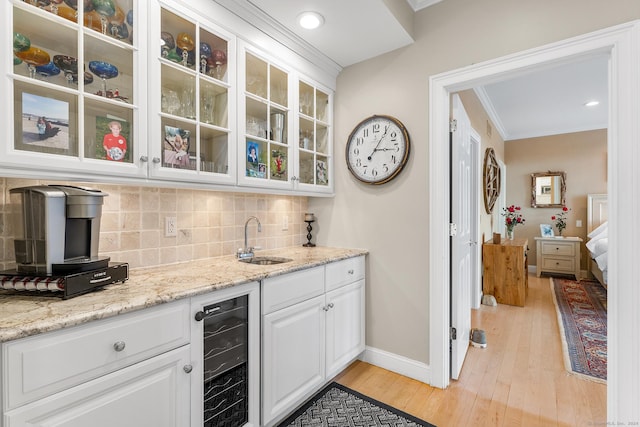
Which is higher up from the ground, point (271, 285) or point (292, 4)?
point (292, 4)

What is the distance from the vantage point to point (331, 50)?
7.72 feet

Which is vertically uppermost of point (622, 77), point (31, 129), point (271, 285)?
point (622, 77)

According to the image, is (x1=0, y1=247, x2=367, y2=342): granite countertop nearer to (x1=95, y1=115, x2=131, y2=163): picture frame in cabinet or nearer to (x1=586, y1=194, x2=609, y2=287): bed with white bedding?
(x1=95, y1=115, x2=131, y2=163): picture frame in cabinet

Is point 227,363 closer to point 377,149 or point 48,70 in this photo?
point 48,70

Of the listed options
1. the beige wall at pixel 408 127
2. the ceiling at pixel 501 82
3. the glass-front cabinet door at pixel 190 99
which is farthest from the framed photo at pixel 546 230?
the glass-front cabinet door at pixel 190 99

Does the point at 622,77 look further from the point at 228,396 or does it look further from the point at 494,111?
the point at 494,111

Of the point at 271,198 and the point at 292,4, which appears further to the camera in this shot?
the point at 271,198

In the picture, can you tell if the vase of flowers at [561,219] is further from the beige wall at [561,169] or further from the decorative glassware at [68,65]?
the decorative glassware at [68,65]

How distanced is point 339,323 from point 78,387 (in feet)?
4.96

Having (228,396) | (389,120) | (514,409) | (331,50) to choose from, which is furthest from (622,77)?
(228,396)

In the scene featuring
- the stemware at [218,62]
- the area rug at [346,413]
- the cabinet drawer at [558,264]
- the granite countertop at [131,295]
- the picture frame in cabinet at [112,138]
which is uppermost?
the stemware at [218,62]

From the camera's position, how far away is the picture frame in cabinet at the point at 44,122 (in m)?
1.11

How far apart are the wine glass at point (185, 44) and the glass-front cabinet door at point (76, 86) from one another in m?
0.20

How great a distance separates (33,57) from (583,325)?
4642mm
